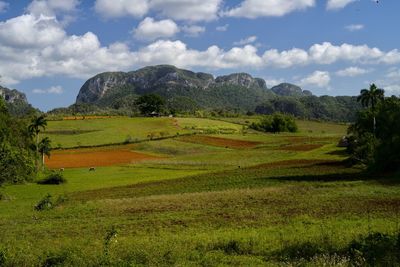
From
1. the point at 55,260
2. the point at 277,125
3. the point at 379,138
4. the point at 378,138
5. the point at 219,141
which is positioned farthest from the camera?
the point at 277,125

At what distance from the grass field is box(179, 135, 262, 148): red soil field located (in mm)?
28204

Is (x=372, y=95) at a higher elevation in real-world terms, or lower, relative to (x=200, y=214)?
higher

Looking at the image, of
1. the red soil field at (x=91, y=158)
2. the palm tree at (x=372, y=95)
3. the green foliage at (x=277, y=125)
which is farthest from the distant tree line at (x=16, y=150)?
the green foliage at (x=277, y=125)

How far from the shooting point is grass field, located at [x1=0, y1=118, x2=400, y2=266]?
730 inches

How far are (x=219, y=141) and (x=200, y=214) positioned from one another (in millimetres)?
94536

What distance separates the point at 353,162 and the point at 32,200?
158ft

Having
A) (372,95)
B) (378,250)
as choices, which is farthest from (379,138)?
(378,250)

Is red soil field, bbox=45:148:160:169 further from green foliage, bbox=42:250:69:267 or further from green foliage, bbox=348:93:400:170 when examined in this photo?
green foliage, bbox=42:250:69:267

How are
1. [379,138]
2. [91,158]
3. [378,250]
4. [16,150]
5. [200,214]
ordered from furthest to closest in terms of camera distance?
[91,158] → [379,138] → [16,150] → [200,214] → [378,250]

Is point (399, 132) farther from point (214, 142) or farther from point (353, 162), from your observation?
point (214, 142)

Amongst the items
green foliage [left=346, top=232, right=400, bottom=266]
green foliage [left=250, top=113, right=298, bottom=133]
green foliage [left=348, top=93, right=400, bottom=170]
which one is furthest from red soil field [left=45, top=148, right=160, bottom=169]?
green foliage [left=346, top=232, right=400, bottom=266]

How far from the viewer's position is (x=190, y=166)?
292 feet

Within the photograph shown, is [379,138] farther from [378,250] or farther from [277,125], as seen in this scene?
[277,125]

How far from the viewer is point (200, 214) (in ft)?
117
